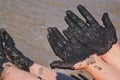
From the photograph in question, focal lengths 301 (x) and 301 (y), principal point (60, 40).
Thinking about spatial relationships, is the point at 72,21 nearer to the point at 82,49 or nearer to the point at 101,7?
the point at 82,49

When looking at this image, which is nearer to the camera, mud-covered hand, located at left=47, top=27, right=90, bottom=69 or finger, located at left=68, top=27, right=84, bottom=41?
mud-covered hand, located at left=47, top=27, right=90, bottom=69

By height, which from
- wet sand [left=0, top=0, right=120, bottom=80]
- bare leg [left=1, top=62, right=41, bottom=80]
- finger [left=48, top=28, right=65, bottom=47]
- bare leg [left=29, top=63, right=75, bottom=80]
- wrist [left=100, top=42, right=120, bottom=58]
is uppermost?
wet sand [left=0, top=0, right=120, bottom=80]

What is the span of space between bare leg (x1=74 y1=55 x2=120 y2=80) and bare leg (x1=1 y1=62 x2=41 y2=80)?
42 cm

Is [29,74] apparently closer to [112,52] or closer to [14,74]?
[14,74]

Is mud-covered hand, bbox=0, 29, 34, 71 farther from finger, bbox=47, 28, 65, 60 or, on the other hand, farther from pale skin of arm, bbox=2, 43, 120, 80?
finger, bbox=47, 28, 65, 60

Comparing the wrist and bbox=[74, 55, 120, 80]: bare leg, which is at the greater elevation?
the wrist

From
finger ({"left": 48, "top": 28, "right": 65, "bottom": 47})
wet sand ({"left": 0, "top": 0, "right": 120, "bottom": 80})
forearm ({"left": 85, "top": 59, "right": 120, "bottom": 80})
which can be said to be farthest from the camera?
wet sand ({"left": 0, "top": 0, "right": 120, "bottom": 80})

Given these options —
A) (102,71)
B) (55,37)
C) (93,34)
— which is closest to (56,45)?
(55,37)

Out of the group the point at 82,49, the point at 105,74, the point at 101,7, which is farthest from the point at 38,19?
the point at 105,74

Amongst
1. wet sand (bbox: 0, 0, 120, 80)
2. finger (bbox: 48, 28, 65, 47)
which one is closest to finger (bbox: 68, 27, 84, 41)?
finger (bbox: 48, 28, 65, 47)

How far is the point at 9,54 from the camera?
2695mm

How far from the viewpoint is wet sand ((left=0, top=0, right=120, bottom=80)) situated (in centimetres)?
341

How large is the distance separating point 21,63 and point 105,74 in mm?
746

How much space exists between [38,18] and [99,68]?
4.59 ft
